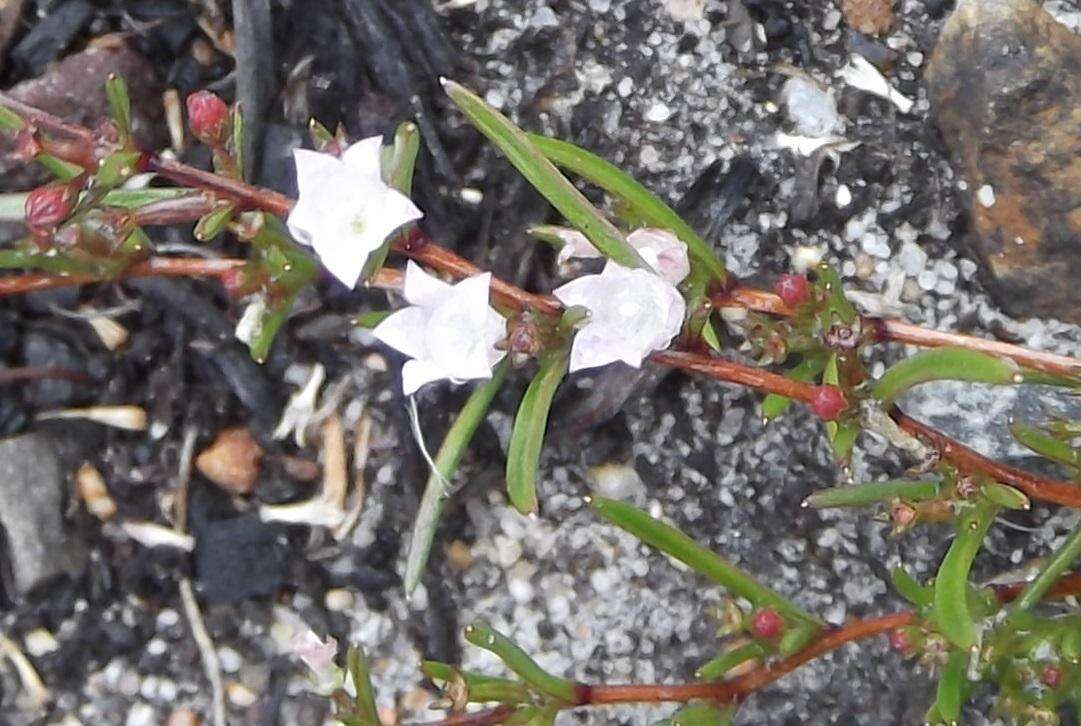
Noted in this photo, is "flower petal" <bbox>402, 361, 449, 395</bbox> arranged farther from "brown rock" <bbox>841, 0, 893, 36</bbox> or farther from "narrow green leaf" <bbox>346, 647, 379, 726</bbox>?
"brown rock" <bbox>841, 0, 893, 36</bbox>

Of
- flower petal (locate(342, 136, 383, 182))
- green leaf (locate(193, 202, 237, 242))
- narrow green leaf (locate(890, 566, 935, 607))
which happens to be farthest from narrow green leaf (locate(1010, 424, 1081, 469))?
green leaf (locate(193, 202, 237, 242))

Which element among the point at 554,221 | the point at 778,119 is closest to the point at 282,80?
the point at 554,221

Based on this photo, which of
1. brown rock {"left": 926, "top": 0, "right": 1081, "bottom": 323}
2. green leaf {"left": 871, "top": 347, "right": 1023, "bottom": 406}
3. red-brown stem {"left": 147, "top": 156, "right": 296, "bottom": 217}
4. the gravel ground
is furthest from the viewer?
the gravel ground

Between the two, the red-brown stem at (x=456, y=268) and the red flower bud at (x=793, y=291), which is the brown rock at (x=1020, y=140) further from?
the red-brown stem at (x=456, y=268)

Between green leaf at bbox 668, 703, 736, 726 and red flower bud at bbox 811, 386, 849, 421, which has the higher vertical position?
red flower bud at bbox 811, 386, 849, 421

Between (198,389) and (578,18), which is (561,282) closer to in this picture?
(578,18)

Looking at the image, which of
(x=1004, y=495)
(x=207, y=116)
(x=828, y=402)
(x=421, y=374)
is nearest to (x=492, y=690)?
(x=421, y=374)

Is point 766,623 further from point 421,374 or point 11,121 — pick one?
point 11,121
